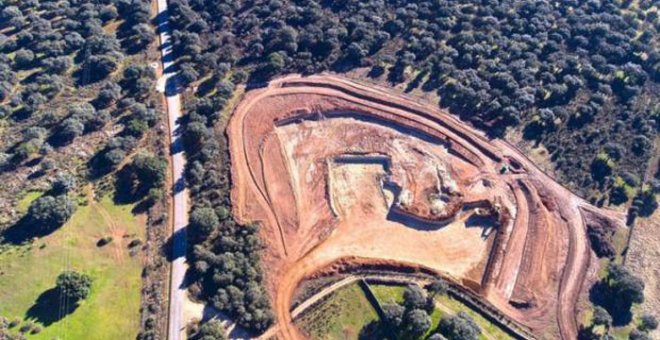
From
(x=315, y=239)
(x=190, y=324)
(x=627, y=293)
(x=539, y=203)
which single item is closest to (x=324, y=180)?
(x=315, y=239)

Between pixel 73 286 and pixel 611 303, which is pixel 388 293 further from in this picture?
pixel 73 286

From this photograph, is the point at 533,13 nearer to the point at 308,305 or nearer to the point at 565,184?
the point at 565,184

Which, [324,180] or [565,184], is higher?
[565,184]

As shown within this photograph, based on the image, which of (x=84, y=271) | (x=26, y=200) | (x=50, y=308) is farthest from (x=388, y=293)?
(x=26, y=200)

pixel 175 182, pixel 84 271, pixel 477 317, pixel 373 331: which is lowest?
pixel 84 271

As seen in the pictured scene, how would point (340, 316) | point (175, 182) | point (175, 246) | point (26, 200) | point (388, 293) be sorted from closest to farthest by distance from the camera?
point (340, 316) → point (388, 293) → point (175, 246) → point (26, 200) → point (175, 182)

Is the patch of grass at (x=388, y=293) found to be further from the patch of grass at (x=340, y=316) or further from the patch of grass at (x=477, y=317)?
the patch of grass at (x=477, y=317)

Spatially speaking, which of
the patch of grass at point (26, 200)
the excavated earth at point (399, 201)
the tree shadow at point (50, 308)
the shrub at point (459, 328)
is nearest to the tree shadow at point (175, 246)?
the excavated earth at point (399, 201)

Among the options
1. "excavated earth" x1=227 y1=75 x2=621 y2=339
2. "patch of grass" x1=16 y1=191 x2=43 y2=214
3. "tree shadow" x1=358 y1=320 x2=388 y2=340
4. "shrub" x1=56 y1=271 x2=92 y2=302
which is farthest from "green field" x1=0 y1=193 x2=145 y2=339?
"tree shadow" x1=358 y1=320 x2=388 y2=340
